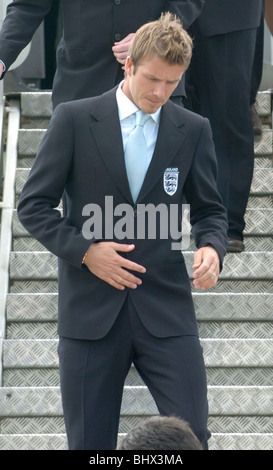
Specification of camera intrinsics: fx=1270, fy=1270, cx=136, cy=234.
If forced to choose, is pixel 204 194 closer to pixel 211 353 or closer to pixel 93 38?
pixel 93 38

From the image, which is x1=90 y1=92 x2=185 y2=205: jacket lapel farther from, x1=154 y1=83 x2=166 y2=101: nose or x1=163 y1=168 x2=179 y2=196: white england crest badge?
x1=154 y1=83 x2=166 y2=101: nose

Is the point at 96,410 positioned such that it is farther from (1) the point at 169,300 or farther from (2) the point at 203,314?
(2) the point at 203,314

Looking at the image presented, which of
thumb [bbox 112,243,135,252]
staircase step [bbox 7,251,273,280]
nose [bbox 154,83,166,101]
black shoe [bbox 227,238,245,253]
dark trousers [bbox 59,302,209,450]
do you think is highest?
nose [bbox 154,83,166,101]

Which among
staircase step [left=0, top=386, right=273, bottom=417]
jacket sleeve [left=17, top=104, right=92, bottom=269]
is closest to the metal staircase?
staircase step [left=0, top=386, right=273, bottom=417]

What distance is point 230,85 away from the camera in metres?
6.35

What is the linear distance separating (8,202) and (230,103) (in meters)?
1.33

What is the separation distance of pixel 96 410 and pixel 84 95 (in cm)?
170

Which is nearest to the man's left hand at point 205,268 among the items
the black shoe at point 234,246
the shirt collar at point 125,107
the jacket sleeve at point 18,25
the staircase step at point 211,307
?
the shirt collar at point 125,107

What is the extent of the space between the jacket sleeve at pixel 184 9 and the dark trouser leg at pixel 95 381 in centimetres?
171

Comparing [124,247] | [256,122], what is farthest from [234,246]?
[124,247]

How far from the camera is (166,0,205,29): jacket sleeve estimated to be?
5250mm

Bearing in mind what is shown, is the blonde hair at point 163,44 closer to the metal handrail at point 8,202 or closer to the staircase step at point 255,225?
the metal handrail at point 8,202

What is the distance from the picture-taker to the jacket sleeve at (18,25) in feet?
17.4
